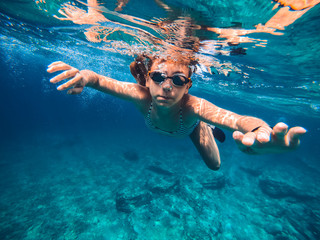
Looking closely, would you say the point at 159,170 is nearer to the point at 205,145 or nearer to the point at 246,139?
the point at 205,145

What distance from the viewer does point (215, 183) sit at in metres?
15.2

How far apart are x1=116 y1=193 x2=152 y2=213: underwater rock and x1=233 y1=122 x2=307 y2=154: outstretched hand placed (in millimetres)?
10392

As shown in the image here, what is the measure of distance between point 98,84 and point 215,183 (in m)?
→ 14.9

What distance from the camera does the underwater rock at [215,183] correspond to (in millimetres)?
14828

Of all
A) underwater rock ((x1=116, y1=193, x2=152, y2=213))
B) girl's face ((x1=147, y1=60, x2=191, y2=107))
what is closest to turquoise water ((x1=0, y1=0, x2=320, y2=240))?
underwater rock ((x1=116, y1=193, x2=152, y2=213))

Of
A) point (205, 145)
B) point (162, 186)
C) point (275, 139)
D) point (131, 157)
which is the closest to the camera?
point (275, 139)

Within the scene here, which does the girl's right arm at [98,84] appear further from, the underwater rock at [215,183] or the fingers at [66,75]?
the underwater rock at [215,183]

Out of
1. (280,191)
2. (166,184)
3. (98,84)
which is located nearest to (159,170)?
(166,184)

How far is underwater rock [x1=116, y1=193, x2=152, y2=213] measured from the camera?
10295 mm

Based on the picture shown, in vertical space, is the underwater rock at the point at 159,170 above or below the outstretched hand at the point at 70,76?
below

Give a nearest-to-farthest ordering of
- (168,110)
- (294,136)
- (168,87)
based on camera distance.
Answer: (294,136)
(168,87)
(168,110)

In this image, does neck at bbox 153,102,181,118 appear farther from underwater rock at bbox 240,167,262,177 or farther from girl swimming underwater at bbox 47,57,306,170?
underwater rock at bbox 240,167,262,177

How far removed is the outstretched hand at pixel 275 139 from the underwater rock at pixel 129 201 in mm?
10392

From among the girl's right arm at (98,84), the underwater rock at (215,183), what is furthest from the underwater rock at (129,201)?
the girl's right arm at (98,84)
